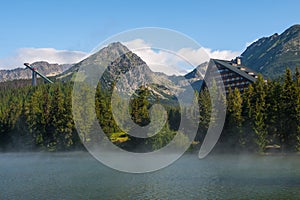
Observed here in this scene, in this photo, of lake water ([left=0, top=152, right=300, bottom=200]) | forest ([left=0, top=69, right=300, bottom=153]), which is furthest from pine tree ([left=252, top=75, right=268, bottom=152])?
lake water ([left=0, top=152, right=300, bottom=200])

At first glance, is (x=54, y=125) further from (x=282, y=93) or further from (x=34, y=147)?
(x=282, y=93)

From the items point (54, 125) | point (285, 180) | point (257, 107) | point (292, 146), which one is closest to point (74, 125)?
point (54, 125)

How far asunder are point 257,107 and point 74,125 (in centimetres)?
4058

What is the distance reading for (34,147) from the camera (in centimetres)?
9056

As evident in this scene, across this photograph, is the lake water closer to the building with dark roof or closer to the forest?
the forest

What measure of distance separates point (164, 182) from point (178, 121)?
48.1m

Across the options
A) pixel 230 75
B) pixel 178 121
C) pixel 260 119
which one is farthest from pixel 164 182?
pixel 230 75

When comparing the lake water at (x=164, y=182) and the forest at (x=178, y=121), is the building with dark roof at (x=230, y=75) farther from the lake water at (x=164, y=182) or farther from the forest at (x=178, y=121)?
the lake water at (x=164, y=182)

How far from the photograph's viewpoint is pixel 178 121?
3472 inches

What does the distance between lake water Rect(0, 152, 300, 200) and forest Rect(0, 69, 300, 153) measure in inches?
512

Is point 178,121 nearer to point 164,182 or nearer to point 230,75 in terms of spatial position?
point 230,75

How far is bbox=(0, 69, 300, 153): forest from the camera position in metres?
67.2

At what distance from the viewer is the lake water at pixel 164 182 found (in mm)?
33875

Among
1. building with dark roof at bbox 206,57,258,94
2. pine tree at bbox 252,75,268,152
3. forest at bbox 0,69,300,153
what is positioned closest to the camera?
pine tree at bbox 252,75,268,152
